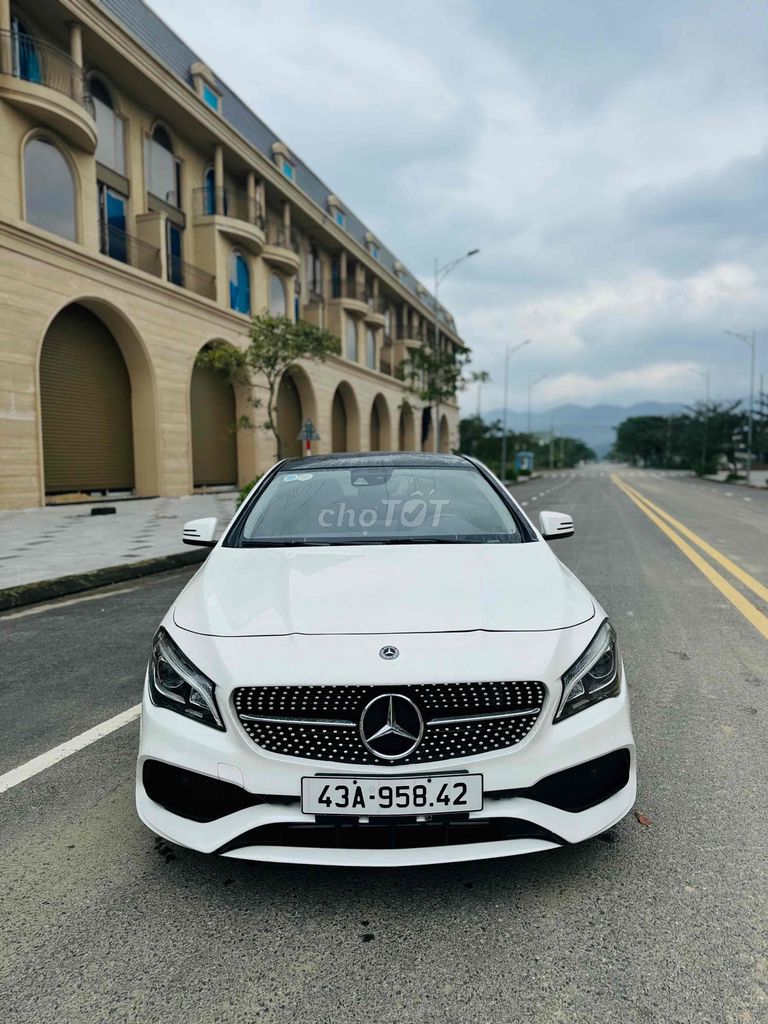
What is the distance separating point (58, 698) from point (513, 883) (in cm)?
293

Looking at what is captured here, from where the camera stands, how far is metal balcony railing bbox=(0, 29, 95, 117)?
17.1 metres

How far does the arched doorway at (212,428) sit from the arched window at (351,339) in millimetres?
12703

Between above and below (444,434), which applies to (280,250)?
above

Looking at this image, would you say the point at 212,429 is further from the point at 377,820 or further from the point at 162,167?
the point at 377,820

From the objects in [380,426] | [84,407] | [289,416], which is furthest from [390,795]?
[380,426]

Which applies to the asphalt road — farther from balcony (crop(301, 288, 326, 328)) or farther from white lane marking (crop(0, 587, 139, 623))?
balcony (crop(301, 288, 326, 328))

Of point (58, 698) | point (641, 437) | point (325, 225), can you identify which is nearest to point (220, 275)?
point (325, 225)

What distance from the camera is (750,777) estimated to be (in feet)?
9.65

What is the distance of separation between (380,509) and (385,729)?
1.69 metres

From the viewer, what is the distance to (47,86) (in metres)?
17.2

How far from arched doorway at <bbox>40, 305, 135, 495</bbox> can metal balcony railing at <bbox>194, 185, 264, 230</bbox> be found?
7.28 metres

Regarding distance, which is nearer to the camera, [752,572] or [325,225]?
[752,572]

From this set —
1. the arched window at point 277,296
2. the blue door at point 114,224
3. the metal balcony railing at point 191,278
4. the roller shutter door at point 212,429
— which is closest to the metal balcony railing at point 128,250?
the blue door at point 114,224

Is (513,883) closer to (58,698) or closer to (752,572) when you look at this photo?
(58,698)
